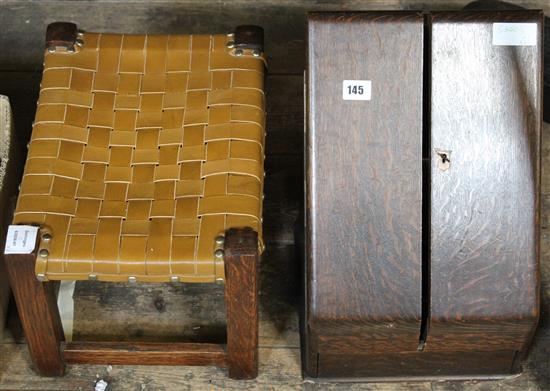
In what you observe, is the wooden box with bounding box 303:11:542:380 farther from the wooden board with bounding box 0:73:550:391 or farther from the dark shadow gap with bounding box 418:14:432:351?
the wooden board with bounding box 0:73:550:391

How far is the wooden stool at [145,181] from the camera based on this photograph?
1312 mm

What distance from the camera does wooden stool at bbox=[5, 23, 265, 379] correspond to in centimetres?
131

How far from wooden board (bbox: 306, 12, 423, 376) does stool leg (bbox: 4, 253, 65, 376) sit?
1.55 ft

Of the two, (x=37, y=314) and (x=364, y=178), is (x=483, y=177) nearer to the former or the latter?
(x=364, y=178)

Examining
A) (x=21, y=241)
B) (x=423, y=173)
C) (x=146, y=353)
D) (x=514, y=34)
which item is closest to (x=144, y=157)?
(x=21, y=241)

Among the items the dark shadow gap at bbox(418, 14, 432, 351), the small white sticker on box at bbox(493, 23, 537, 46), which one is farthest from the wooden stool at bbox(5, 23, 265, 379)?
the small white sticker on box at bbox(493, 23, 537, 46)

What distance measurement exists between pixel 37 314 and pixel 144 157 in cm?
34

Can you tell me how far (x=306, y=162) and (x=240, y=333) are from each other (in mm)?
335

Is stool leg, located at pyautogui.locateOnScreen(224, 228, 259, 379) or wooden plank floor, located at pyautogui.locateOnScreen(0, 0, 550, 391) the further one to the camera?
wooden plank floor, located at pyautogui.locateOnScreen(0, 0, 550, 391)

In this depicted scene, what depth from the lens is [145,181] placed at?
4.57 ft

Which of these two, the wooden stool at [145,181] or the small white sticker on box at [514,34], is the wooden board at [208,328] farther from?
the small white sticker on box at [514,34]

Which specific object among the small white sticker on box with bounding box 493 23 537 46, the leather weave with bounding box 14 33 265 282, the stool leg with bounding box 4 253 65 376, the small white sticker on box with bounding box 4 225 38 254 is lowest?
the stool leg with bounding box 4 253 65 376

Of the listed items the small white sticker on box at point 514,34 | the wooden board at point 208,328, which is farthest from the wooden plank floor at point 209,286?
the small white sticker on box at point 514,34

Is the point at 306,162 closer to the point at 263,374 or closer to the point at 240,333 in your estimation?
the point at 240,333
